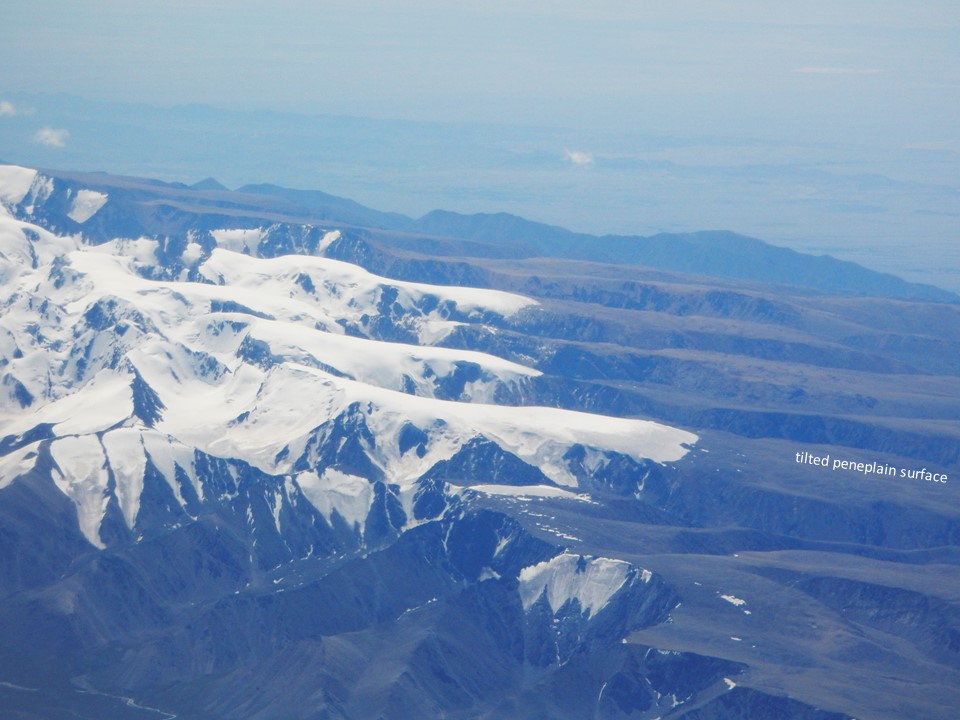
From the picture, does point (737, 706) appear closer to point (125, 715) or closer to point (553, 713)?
point (553, 713)

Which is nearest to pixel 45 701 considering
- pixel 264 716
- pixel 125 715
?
pixel 125 715

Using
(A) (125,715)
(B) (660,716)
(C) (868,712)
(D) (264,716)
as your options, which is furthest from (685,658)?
(A) (125,715)

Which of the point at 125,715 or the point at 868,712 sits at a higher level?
the point at 868,712

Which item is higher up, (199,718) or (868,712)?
(868,712)

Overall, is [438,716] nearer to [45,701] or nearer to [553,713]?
[553,713]

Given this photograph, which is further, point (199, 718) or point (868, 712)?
point (199, 718)

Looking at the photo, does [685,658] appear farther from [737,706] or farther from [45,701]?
[45,701]

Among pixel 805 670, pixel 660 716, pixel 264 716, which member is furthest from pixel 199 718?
pixel 805 670

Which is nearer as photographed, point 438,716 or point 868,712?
point 868,712
